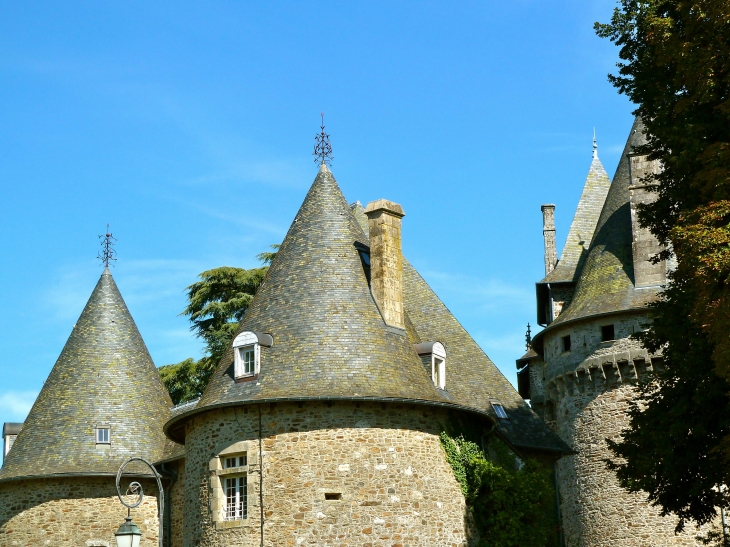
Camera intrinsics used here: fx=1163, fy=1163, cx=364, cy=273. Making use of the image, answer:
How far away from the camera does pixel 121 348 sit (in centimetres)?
3038

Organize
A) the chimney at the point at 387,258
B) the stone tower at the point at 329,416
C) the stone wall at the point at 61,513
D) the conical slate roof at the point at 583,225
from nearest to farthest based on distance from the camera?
the stone tower at the point at 329,416 < the chimney at the point at 387,258 < the stone wall at the point at 61,513 < the conical slate roof at the point at 583,225

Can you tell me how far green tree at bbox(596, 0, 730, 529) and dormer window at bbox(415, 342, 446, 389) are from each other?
4965 millimetres

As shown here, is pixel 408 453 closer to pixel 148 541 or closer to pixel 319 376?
pixel 319 376

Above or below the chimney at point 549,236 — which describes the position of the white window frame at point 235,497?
below

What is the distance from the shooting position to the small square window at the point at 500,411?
2661 cm

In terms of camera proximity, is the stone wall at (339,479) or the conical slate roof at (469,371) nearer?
the stone wall at (339,479)

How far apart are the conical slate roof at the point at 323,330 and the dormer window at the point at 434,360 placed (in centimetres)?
40

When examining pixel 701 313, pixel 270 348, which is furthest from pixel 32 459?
pixel 701 313

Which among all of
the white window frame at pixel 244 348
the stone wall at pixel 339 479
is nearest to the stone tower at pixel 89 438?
the stone wall at pixel 339 479

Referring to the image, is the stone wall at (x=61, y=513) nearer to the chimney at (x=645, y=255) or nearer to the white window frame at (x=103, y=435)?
the white window frame at (x=103, y=435)

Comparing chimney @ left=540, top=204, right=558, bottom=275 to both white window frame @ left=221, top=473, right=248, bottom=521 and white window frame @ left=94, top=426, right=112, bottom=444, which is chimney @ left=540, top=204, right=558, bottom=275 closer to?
white window frame @ left=94, top=426, right=112, bottom=444

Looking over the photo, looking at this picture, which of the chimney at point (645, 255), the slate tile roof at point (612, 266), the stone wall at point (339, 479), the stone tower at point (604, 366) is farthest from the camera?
the slate tile roof at point (612, 266)

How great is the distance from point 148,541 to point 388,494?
8.97 metres

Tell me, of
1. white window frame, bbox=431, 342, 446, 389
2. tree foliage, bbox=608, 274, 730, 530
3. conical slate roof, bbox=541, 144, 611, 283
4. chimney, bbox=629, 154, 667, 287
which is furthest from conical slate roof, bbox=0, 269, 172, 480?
tree foliage, bbox=608, 274, 730, 530
